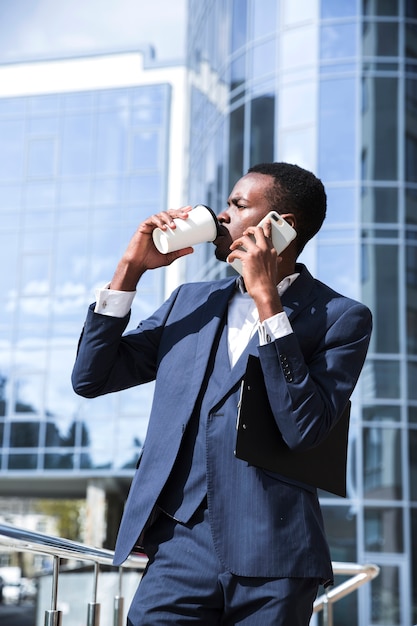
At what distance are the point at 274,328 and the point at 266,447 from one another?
10.9 inches

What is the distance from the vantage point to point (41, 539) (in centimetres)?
278

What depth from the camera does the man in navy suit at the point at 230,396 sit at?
2.10m

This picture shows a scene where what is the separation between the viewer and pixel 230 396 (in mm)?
2258

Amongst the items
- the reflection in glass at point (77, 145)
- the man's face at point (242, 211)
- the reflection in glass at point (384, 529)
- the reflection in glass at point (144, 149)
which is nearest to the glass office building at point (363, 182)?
the reflection in glass at point (384, 529)

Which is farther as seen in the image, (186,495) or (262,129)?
(262,129)

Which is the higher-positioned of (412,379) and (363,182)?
(363,182)

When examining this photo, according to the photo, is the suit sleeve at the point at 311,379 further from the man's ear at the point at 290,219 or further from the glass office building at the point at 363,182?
the glass office building at the point at 363,182

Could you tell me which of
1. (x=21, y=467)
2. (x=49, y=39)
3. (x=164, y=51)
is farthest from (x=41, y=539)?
(x=49, y=39)

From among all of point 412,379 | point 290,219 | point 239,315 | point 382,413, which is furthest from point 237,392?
point 412,379

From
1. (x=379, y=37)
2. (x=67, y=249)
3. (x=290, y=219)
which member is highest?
(x=379, y=37)

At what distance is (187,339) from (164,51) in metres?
25.6

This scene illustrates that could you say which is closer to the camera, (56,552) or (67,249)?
(56,552)

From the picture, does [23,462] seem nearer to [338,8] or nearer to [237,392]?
[338,8]

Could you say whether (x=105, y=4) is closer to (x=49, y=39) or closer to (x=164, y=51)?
(x=49, y=39)
